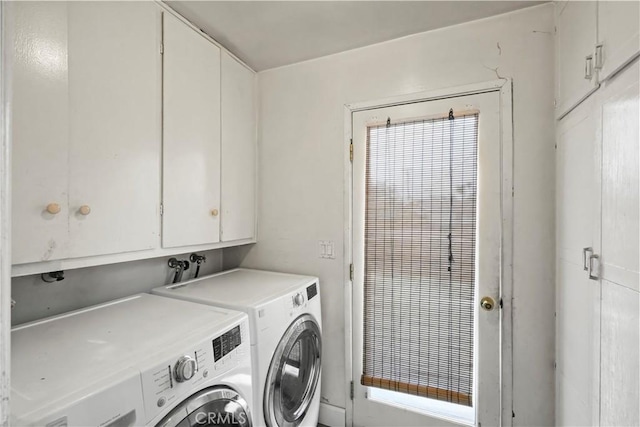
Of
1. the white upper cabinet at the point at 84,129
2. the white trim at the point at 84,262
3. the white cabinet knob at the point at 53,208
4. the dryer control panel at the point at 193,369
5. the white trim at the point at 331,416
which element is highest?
the white upper cabinet at the point at 84,129

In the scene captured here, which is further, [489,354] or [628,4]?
[489,354]

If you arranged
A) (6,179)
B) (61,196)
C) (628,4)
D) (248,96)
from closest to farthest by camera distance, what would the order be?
(6,179) < (628,4) < (61,196) < (248,96)

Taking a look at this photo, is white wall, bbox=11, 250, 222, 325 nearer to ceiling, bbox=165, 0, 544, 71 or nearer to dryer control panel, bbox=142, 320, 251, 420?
dryer control panel, bbox=142, 320, 251, 420

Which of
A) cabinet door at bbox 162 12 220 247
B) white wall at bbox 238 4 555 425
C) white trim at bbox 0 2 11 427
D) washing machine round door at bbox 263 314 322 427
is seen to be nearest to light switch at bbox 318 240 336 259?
white wall at bbox 238 4 555 425

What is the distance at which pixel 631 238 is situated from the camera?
0.86 meters

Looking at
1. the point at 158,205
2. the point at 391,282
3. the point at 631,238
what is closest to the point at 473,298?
Answer: the point at 391,282

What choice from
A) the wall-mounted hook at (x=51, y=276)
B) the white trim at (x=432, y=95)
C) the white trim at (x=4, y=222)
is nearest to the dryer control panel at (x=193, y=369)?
the white trim at (x=4, y=222)

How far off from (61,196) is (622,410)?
196 cm

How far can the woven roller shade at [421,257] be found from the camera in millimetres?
1682

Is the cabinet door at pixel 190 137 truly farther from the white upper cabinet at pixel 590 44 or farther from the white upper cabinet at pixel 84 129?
the white upper cabinet at pixel 590 44

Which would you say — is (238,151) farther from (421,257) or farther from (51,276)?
(421,257)

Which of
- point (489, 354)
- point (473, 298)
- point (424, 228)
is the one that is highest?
point (424, 228)

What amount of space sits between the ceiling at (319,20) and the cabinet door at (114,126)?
0.36 meters

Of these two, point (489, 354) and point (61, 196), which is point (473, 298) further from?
point (61, 196)
